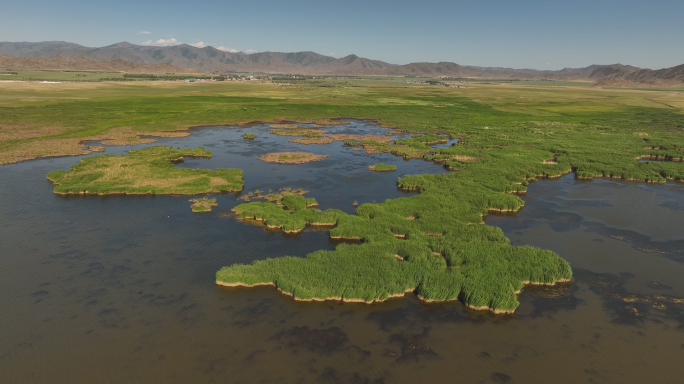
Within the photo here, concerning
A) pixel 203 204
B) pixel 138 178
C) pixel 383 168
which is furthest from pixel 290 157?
pixel 203 204

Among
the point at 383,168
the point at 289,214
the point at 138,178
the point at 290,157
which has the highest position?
the point at 290,157

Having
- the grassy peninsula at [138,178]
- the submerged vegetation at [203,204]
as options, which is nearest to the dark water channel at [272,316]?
the submerged vegetation at [203,204]

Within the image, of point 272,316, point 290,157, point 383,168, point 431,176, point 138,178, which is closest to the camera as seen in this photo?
point 272,316

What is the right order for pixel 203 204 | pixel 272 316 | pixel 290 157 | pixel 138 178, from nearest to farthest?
pixel 272 316 < pixel 203 204 < pixel 138 178 < pixel 290 157

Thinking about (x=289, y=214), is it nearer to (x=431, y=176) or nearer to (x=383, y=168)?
(x=431, y=176)

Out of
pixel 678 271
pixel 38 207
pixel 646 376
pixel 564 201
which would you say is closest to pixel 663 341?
pixel 646 376

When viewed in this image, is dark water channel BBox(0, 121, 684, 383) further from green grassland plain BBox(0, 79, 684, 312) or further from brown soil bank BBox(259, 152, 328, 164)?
brown soil bank BBox(259, 152, 328, 164)

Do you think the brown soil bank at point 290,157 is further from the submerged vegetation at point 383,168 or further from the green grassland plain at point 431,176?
the green grassland plain at point 431,176
